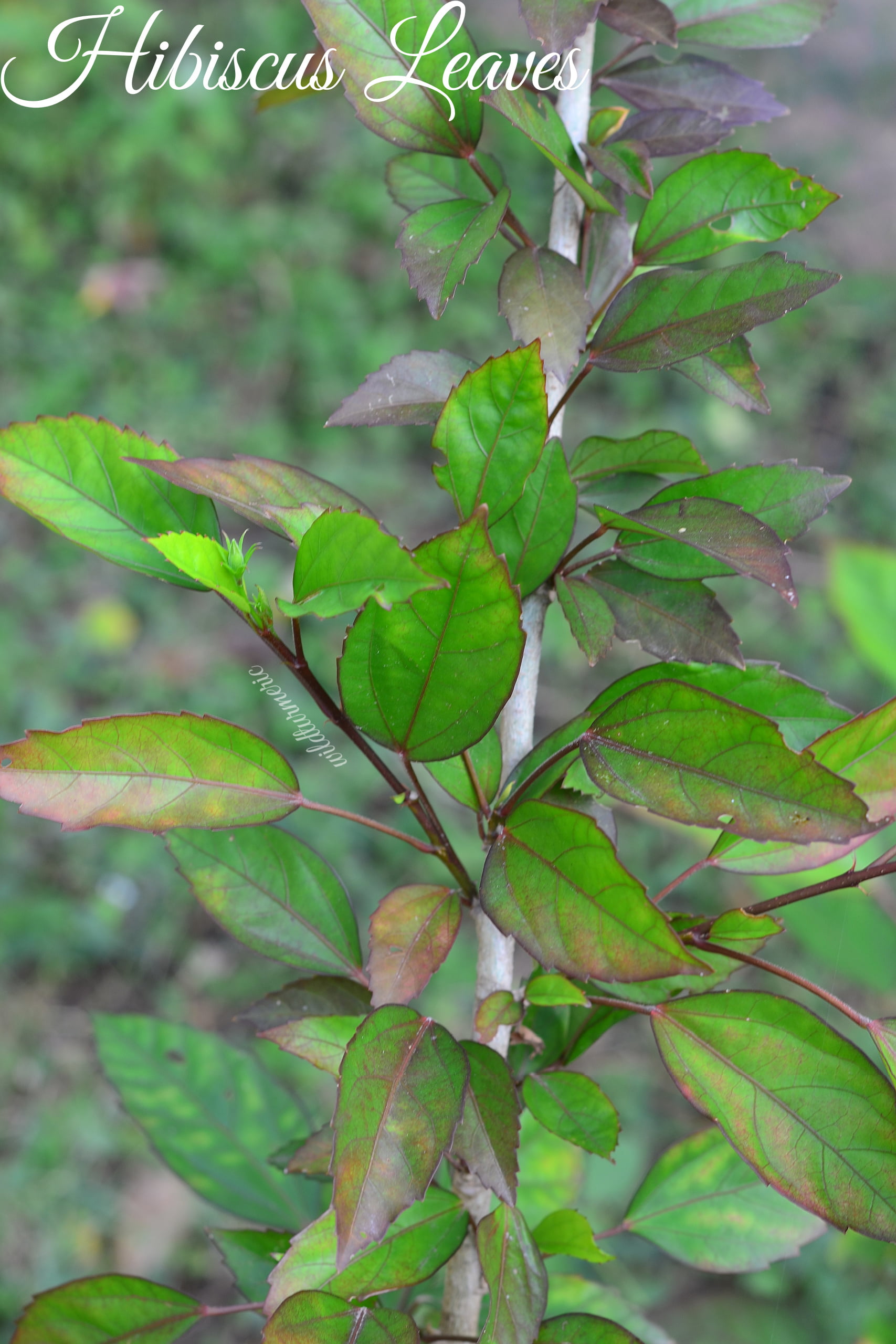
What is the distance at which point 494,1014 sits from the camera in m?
0.48

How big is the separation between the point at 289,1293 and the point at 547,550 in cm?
33

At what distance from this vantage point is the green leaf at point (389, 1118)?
372 mm

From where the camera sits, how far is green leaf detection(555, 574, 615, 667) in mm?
457

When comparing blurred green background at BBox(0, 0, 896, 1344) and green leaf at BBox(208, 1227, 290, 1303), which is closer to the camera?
green leaf at BBox(208, 1227, 290, 1303)

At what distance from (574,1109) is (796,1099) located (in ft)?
0.39

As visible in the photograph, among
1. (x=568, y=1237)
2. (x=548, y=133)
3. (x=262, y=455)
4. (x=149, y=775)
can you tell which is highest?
(x=548, y=133)

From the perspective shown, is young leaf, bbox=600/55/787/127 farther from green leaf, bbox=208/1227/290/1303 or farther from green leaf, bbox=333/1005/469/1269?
green leaf, bbox=208/1227/290/1303

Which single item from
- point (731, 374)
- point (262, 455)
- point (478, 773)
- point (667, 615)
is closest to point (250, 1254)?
point (478, 773)

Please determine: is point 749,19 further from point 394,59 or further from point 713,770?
point 713,770

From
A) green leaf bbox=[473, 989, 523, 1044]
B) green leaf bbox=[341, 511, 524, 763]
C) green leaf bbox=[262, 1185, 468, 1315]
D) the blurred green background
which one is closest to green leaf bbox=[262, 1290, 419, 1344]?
green leaf bbox=[262, 1185, 468, 1315]

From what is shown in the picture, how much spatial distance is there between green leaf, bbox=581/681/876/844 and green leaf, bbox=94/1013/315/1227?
448mm

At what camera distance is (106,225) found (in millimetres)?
2404

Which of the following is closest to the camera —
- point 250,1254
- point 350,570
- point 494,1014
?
point 350,570

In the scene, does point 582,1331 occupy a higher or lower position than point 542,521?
lower
